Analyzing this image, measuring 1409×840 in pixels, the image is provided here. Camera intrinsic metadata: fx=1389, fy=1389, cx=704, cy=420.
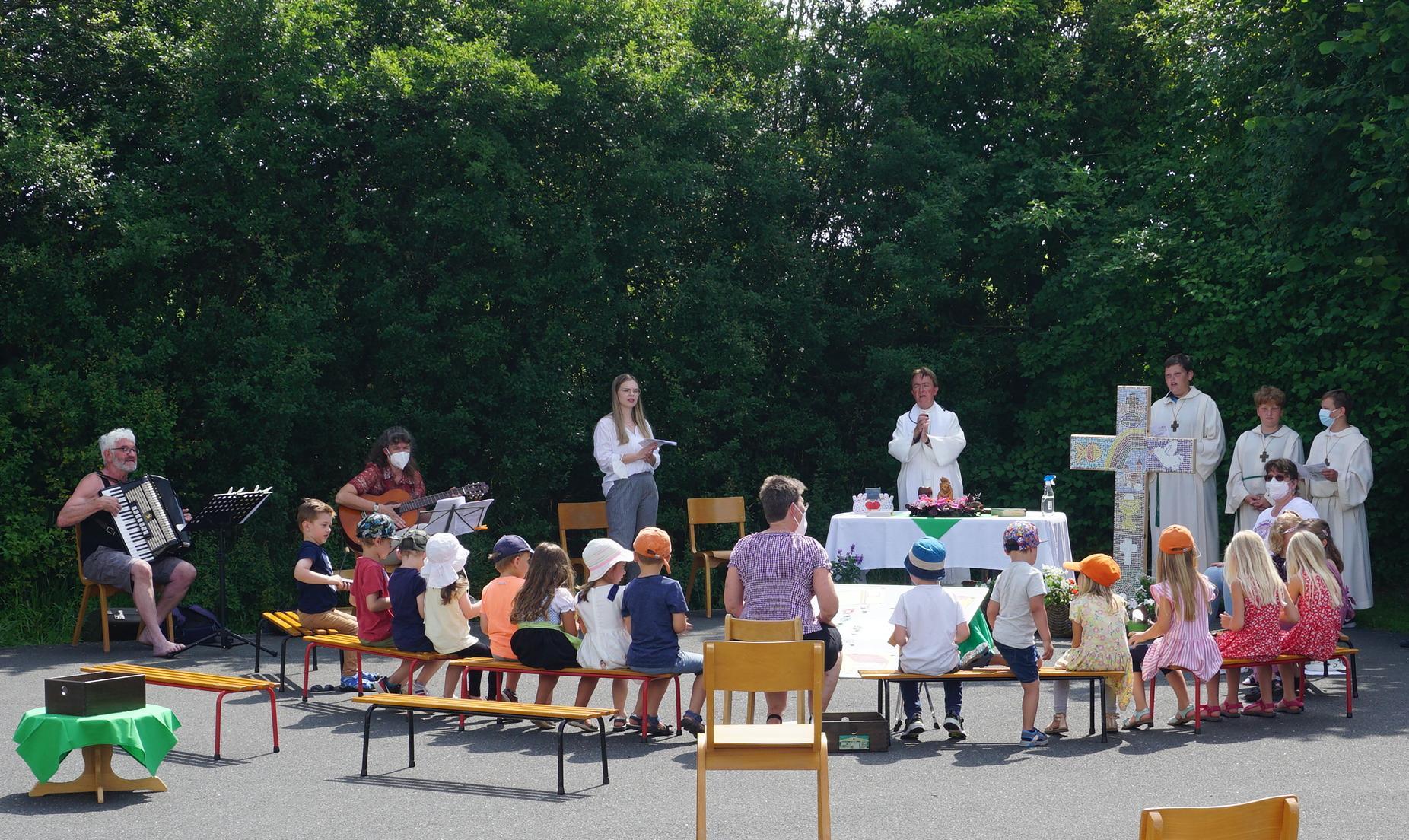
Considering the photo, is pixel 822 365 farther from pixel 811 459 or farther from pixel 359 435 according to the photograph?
pixel 359 435

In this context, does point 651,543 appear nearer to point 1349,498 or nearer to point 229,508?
point 229,508

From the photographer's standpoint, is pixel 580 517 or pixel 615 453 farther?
pixel 580 517

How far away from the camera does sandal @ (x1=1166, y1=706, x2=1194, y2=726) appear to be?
24.2 feet

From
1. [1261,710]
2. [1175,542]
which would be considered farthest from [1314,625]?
[1175,542]

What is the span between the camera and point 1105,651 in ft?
23.5

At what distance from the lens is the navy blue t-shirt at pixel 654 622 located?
7.08 m

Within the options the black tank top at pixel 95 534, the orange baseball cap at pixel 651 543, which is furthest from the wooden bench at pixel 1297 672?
the black tank top at pixel 95 534

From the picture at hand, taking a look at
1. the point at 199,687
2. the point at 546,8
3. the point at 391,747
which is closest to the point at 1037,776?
the point at 391,747

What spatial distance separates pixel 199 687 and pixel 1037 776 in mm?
3972

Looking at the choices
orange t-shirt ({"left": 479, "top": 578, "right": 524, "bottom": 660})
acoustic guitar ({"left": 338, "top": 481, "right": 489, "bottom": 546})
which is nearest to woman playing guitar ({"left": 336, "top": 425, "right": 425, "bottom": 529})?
acoustic guitar ({"left": 338, "top": 481, "right": 489, "bottom": 546})

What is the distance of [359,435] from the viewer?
12492 millimetres

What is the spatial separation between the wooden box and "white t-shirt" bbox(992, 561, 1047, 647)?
13.5 ft

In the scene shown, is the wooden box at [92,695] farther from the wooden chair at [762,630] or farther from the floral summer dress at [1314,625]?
the floral summer dress at [1314,625]

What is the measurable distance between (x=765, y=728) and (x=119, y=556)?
6.37 meters
